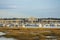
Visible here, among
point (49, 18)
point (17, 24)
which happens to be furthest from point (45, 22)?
point (17, 24)

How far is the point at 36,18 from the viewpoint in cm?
753

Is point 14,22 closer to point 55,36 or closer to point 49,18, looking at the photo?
point 49,18

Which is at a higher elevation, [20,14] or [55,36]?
[20,14]

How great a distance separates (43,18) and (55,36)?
7.16 feet

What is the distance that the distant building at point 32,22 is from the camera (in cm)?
727

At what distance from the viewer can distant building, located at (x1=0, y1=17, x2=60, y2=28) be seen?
286 inches

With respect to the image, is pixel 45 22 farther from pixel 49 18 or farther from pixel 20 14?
pixel 20 14

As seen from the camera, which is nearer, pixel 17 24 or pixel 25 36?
pixel 25 36

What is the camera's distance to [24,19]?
24.2 ft

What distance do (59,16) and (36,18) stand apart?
3.33 feet

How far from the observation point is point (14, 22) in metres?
7.59

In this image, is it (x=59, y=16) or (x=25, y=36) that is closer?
(x=25, y=36)

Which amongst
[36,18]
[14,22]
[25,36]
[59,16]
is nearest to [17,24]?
[14,22]

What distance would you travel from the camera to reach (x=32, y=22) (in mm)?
7551
